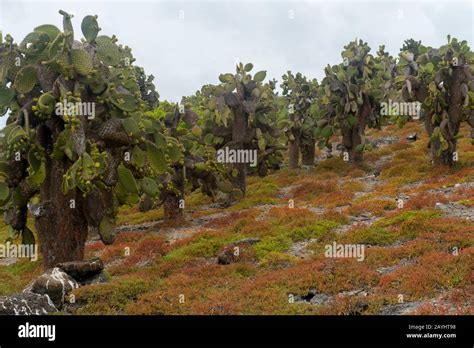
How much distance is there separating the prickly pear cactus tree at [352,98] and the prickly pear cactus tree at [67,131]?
20.1 metres

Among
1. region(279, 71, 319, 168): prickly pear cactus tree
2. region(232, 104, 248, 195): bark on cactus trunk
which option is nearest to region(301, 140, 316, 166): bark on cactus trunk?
region(279, 71, 319, 168): prickly pear cactus tree

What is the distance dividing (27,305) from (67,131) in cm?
518

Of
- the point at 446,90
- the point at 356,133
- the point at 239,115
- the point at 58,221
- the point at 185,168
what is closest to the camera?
the point at 58,221

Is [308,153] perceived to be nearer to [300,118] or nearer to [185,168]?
[300,118]

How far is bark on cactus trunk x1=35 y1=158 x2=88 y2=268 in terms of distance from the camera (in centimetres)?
1644

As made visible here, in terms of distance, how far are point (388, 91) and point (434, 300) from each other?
28.1 meters

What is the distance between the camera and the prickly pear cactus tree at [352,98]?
3462 centimetres

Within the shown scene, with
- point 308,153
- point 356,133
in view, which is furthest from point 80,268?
point 308,153

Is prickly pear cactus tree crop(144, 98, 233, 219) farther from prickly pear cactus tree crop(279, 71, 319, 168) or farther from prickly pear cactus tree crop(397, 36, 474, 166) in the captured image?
prickly pear cactus tree crop(397, 36, 474, 166)

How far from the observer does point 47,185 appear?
16844 mm

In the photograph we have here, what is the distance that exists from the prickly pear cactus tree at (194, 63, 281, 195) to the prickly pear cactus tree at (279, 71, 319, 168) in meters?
4.99

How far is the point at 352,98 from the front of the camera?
113 ft
